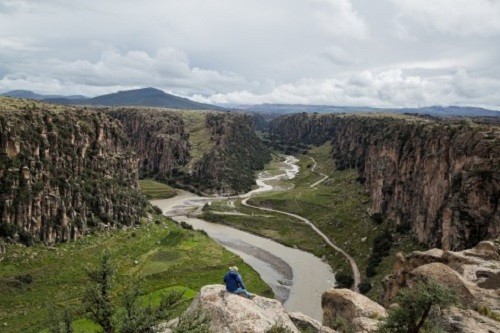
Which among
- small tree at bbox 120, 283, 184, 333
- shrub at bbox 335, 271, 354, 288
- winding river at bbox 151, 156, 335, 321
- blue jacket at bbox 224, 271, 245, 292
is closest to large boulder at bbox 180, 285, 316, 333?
blue jacket at bbox 224, 271, 245, 292

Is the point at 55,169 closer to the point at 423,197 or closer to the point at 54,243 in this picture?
the point at 54,243

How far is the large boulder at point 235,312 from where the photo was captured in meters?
31.4

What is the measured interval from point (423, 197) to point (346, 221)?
1414 inches

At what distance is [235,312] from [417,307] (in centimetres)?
1439

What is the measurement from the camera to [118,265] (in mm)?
79688

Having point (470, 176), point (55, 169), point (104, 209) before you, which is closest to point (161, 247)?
point (104, 209)

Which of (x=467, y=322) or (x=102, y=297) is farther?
(x=467, y=322)

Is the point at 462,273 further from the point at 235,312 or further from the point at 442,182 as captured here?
the point at 442,182

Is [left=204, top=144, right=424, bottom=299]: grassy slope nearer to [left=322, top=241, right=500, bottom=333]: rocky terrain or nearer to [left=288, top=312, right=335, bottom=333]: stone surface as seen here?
[left=322, top=241, right=500, bottom=333]: rocky terrain

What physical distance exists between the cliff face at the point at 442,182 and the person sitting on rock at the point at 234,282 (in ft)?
175

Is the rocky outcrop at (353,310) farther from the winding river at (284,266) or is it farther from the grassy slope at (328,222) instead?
the grassy slope at (328,222)

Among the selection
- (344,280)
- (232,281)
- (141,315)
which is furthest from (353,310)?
(344,280)

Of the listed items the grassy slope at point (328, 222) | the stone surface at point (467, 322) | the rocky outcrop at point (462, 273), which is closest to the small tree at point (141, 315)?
the stone surface at point (467, 322)

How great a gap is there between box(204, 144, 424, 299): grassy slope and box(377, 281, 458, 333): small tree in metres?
47.4
